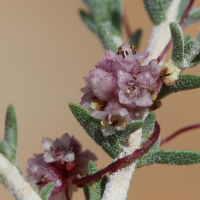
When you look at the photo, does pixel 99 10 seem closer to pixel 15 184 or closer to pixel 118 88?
pixel 118 88

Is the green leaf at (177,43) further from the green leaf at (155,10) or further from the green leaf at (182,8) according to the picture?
the green leaf at (182,8)

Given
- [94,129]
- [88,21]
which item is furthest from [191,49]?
[88,21]

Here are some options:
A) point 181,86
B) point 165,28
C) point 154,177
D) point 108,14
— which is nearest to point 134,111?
point 181,86

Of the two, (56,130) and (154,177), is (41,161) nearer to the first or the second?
(154,177)

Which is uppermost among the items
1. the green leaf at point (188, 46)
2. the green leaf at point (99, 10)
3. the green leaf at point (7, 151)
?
the green leaf at point (99, 10)

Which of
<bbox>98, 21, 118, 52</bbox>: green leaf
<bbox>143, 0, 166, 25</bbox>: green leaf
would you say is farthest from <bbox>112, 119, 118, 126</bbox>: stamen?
<bbox>143, 0, 166, 25</bbox>: green leaf

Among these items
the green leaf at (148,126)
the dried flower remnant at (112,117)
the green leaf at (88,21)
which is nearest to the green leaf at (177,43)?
the green leaf at (148,126)

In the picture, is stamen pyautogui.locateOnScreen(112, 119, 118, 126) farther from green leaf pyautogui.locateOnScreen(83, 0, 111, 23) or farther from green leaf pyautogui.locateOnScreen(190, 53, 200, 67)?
green leaf pyautogui.locateOnScreen(83, 0, 111, 23)

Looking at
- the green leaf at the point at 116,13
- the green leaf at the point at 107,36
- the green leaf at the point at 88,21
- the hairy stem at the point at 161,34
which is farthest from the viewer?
the green leaf at the point at 88,21
